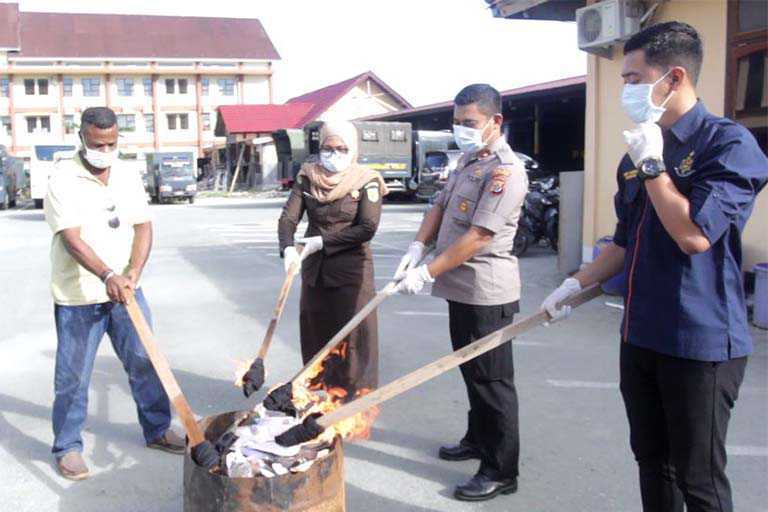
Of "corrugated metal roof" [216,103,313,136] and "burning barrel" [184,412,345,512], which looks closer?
"burning barrel" [184,412,345,512]

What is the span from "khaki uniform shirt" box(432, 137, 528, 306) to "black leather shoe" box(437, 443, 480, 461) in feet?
3.18

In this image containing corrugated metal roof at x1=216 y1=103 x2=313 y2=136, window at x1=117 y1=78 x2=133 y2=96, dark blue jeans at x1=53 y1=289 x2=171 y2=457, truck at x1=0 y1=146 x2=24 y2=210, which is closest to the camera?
dark blue jeans at x1=53 y1=289 x2=171 y2=457

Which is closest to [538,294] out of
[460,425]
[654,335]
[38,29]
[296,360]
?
[296,360]

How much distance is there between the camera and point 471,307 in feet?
11.2

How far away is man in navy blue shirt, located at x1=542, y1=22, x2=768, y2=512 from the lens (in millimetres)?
2068

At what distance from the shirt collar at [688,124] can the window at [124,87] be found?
5493 centimetres

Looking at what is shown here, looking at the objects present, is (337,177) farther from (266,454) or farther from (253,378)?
(266,454)

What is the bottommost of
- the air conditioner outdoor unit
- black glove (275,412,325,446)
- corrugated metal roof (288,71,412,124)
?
black glove (275,412,325,446)

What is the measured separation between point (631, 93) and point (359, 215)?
2298 millimetres

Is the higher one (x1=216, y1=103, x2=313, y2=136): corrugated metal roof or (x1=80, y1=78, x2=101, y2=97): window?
(x1=80, y1=78, x2=101, y2=97): window

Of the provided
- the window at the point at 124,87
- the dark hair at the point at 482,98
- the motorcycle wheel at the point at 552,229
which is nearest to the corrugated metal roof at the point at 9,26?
the window at the point at 124,87

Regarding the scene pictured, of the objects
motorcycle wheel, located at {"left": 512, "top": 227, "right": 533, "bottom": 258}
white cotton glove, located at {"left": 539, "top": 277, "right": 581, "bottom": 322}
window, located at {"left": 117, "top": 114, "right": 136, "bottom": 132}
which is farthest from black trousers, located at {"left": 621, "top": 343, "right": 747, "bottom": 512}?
window, located at {"left": 117, "top": 114, "right": 136, "bottom": 132}

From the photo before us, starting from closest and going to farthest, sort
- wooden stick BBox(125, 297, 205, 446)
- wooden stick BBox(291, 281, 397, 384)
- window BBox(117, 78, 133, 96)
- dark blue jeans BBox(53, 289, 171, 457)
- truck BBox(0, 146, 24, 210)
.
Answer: wooden stick BBox(125, 297, 205, 446) < wooden stick BBox(291, 281, 397, 384) < dark blue jeans BBox(53, 289, 171, 457) < truck BBox(0, 146, 24, 210) < window BBox(117, 78, 133, 96)

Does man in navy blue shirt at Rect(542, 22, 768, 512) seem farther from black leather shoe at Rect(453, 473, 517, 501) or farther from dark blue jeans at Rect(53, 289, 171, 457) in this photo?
dark blue jeans at Rect(53, 289, 171, 457)
